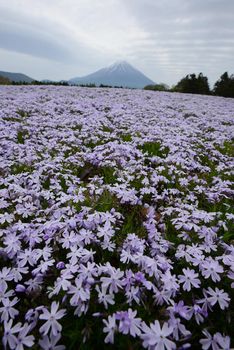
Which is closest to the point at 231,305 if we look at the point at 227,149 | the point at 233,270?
the point at 233,270

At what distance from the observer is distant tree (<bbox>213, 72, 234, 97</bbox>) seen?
36562 mm

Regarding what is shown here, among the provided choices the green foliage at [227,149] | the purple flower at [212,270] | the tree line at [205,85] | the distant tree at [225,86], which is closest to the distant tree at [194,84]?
the tree line at [205,85]

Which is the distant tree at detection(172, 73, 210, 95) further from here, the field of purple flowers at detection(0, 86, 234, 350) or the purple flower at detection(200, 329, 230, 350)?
the purple flower at detection(200, 329, 230, 350)

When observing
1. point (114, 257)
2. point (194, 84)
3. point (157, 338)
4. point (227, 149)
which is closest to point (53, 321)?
point (157, 338)

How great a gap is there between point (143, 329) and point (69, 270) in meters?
0.70

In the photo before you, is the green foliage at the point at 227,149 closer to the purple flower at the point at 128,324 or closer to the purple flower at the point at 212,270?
the purple flower at the point at 212,270

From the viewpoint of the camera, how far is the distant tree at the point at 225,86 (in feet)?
120

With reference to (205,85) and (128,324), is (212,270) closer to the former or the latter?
(128,324)

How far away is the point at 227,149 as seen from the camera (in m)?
6.82

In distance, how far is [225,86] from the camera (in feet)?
121

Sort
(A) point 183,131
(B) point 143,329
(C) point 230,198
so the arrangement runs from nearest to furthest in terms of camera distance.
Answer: (B) point 143,329 < (C) point 230,198 < (A) point 183,131

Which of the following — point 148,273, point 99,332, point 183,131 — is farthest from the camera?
point 183,131

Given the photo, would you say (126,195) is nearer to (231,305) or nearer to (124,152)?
(231,305)

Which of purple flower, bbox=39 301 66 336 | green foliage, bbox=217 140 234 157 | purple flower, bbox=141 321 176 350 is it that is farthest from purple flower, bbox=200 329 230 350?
green foliage, bbox=217 140 234 157
